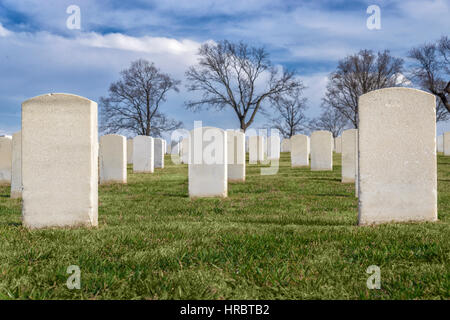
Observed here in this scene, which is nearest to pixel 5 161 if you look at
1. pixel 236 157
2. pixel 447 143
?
pixel 236 157

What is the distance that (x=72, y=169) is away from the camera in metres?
4.98

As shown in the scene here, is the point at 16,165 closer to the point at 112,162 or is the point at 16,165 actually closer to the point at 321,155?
the point at 112,162

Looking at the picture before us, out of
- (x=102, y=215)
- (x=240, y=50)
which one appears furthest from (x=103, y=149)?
(x=240, y=50)

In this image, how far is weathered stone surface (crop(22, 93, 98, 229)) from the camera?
496 centimetres

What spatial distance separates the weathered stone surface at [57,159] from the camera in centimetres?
496

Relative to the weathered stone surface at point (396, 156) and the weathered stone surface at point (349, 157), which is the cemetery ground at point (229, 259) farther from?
the weathered stone surface at point (349, 157)

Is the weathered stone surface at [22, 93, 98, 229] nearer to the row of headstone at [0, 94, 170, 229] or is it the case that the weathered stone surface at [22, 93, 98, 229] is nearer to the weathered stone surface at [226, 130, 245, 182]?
the row of headstone at [0, 94, 170, 229]

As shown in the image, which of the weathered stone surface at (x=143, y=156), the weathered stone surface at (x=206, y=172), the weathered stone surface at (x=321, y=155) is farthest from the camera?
the weathered stone surface at (x=143, y=156)

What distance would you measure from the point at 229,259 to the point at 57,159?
9.65 feet

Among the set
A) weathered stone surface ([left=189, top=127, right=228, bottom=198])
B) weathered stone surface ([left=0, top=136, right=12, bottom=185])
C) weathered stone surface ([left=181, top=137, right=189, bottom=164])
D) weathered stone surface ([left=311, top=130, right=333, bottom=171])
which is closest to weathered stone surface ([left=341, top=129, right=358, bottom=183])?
weathered stone surface ([left=311, top=130, right=333, bottom=171])

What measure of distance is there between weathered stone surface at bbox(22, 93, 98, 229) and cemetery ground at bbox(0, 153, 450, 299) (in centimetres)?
36

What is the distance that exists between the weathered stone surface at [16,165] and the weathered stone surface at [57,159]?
4085 mm

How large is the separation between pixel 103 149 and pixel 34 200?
7.26m
